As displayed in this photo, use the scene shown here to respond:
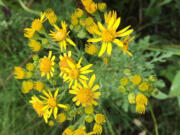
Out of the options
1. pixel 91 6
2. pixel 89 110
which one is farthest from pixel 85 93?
pixel 91 6

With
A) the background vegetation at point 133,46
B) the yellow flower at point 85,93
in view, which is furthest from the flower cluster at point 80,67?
the background vegetation at point 133,46

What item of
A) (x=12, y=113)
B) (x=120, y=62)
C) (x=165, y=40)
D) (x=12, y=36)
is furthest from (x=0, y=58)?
(x=165, y=40)

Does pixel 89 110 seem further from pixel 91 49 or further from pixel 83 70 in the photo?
pixel 91 49

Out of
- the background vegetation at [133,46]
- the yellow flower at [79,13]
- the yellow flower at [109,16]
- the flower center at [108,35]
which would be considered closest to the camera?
the yellow flower at [109,16]

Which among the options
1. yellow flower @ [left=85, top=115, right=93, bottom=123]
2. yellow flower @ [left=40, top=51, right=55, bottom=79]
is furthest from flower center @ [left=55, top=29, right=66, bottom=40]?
yellow flower @ [left=85, top=115, right=93, bottom=123]

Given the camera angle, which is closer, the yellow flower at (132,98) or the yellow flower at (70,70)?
the yellow flower at (70,70)

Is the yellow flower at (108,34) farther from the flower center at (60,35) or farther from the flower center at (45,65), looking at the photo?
the flower center at (45,65)

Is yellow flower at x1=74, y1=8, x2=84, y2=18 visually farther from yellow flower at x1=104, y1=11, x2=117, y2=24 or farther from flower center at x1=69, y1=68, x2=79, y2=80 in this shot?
flower center at x1=69, y1=68, x2=79, y2=80

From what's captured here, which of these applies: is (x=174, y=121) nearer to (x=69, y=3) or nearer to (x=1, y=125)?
(x=69, y=3)
